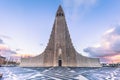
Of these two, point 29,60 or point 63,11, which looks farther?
point 63,11

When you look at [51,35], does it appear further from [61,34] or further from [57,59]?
[57,59]

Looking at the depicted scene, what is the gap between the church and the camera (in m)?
79.1

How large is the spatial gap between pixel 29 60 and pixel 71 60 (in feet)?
64.8

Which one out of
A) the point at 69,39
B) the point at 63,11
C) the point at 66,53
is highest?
the point at 63,11

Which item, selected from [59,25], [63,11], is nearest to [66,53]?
[59,25]

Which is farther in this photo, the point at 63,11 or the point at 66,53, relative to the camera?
the point at 63,11

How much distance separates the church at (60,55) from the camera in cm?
7906

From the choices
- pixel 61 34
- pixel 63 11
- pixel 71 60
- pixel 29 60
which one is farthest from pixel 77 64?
pixel 63 11

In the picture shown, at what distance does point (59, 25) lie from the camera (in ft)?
278

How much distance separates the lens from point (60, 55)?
78938mm

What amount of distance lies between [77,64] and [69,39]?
12230 millimetres

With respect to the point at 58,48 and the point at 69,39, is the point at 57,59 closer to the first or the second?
the point at 58,48

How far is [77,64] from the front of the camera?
79938mm

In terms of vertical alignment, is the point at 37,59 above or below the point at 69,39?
below
